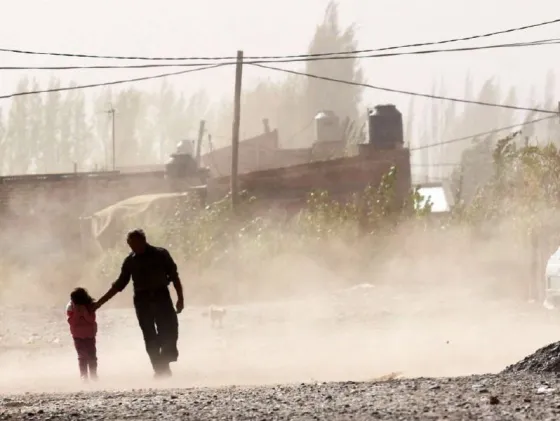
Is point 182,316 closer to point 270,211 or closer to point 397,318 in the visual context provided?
point 397,318

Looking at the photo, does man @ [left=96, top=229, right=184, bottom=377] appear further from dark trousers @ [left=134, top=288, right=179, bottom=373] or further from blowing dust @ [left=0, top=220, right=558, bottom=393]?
blowing dust @ [left=0, top=220, right=558, bottom=393]

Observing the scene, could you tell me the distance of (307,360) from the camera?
575 inches

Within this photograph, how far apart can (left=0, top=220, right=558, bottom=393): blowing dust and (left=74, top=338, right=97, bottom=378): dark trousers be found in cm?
18

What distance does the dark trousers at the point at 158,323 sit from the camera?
11.2 m

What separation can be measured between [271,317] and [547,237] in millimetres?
7028

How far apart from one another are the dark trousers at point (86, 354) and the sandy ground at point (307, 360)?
0.36 meters

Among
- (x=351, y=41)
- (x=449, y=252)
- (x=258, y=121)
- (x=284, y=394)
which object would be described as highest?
(x=351, y=41)

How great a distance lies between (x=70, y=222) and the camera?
4553cm

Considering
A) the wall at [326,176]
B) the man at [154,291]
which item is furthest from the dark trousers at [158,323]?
the wall at [326,176]

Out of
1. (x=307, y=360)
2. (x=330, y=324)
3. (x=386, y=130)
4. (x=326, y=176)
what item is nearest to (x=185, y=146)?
(x=386, y=130)

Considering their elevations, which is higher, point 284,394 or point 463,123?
point 463,123

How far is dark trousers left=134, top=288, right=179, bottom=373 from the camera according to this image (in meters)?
11.2

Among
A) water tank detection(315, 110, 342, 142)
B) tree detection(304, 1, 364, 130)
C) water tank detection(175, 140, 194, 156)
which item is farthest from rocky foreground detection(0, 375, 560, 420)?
tree detection(304, 1, 364, 130)

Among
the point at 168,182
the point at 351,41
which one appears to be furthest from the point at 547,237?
the point at 351,41
